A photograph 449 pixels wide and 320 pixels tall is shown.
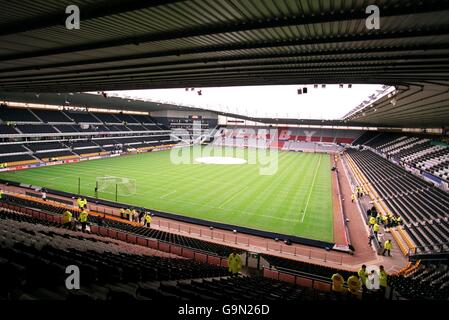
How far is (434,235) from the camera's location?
54.9ft

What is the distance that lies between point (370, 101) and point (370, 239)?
1128 centimetres

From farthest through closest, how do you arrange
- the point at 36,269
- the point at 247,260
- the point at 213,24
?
the point at 247,260 < the point at 213,24 < the point at 36,269

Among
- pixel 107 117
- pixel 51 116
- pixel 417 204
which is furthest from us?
pixel 107 117

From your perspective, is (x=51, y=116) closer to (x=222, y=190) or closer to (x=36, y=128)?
(x=36, y=128)

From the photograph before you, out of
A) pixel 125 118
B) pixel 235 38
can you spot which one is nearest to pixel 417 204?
pixel 235 38

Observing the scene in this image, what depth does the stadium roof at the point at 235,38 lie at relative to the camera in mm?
6043

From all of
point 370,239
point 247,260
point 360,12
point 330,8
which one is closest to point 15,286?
point 330,8

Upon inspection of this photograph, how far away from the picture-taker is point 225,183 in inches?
1321

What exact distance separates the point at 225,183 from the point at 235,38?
26.1 m

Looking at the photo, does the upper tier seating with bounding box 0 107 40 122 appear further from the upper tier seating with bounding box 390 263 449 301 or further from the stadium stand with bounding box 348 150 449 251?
the upper tier seating with bounding box 390 263 449 301

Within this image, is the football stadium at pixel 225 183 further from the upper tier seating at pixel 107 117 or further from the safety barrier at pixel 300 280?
the upper tier seating at pixel 107 117

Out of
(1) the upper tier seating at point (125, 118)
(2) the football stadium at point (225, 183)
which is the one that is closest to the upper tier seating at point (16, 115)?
(2) the football stadium at point (225, 183)

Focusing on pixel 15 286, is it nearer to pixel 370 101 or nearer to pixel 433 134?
pixel 370 101

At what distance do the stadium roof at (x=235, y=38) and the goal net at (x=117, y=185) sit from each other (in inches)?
677
